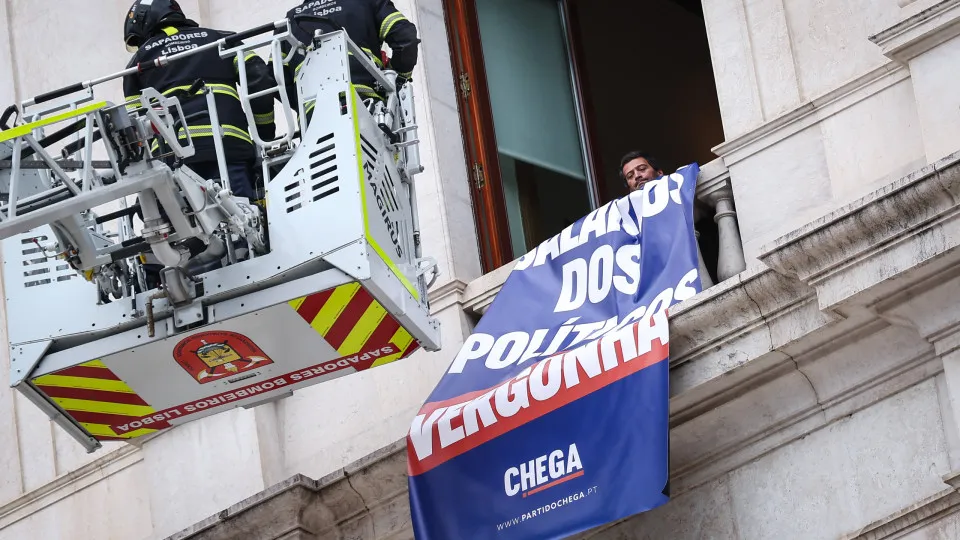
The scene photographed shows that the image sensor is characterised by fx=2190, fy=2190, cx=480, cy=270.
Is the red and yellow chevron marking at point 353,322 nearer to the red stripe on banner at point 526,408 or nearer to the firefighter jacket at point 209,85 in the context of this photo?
the red stripe on banner at point 526,408

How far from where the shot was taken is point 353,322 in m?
11.4

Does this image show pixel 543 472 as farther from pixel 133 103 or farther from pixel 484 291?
pixel 133 103

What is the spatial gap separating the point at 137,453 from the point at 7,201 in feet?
13.1

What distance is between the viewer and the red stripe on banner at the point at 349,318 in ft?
36.6

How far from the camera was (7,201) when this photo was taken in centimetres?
1098

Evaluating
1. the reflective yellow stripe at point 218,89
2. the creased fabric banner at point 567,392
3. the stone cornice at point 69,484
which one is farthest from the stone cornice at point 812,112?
the stone cornice at point 69,484

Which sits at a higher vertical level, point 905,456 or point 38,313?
point 38,313

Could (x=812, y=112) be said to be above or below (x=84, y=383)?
above

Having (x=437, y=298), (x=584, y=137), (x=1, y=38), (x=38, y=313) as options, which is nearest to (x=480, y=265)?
Answer: (x=437, y=298)

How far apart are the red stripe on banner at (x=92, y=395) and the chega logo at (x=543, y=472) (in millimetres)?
2071

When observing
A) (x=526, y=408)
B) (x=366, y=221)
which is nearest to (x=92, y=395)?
(x=366, y=221)

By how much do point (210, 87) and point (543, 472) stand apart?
9.20ft

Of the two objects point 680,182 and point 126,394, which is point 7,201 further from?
point 680,182

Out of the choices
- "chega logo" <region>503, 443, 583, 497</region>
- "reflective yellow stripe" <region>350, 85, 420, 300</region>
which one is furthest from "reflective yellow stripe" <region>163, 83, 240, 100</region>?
"chega logo" <region>503, 443, 583, 497</region>
